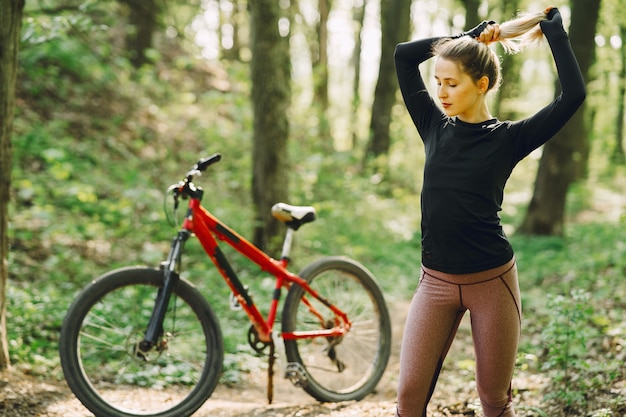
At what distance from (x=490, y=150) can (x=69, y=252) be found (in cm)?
533

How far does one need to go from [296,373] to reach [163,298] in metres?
1.02

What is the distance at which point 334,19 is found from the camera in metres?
24.1

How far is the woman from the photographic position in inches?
93.4

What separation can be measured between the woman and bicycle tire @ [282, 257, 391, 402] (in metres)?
1.53

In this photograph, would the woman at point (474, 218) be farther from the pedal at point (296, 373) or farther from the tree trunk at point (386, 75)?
the tree trunk at point (386, 75)

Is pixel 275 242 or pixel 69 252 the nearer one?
pixel 69 252

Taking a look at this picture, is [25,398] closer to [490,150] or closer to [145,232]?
[490,150]

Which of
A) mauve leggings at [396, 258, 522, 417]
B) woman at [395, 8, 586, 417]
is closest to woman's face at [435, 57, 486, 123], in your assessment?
woman at [395, 8, 586, 417]

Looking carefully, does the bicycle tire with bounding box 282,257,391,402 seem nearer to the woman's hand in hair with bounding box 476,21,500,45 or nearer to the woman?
the woman

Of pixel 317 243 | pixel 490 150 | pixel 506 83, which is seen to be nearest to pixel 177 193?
pixel 490 150

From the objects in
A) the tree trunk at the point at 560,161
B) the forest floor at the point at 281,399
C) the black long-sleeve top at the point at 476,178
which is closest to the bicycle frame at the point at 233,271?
the forest floor at the point at 281,399

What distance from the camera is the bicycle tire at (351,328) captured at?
4.04 m

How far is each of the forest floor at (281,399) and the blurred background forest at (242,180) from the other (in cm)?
15

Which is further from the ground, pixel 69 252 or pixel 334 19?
pixel 334 19
